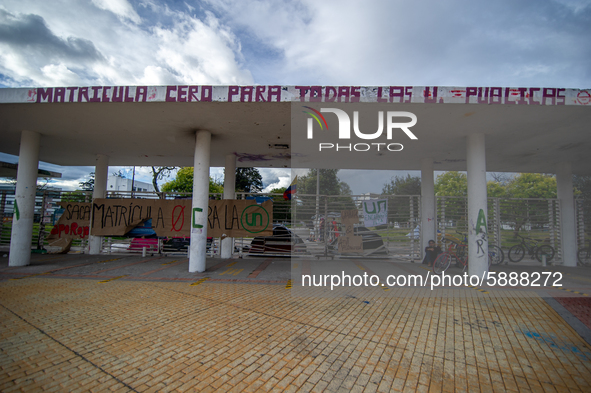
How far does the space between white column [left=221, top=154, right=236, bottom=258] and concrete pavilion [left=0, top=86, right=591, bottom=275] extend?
42 mm

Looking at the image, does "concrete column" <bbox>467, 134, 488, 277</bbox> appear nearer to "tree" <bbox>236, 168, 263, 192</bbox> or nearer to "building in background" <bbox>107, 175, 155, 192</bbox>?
"tree" <bbox>236, 168, 263, 192</bbox>

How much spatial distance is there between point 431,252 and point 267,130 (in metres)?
6.94

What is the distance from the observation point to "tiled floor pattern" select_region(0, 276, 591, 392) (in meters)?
2.76

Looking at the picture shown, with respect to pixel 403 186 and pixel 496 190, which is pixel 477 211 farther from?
pixel 496 190

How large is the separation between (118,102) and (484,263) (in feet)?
33.4

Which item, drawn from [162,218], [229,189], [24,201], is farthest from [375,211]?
[24,201]

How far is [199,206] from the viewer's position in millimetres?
8117

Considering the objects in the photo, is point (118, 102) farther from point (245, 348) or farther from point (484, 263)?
point (484, 263)

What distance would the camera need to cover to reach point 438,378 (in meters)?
2.85

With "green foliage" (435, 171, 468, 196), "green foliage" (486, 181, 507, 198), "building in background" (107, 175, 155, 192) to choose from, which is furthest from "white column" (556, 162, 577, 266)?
"building in background" (107, 175, 155, 192)

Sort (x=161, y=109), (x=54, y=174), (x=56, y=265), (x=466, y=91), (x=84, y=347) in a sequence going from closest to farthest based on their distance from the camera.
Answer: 1. (x=84, y=347)
2. (x=466, y=91)
3. (x=161, y=109)
4. (x=56, y=265)
5. (x=54, y=174)

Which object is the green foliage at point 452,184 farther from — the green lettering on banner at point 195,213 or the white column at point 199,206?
the green lettering on banner at point 195,213

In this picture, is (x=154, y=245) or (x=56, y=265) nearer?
(x=56, y=265)

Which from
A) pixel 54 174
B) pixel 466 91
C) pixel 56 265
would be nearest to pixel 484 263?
pixel 466 91
